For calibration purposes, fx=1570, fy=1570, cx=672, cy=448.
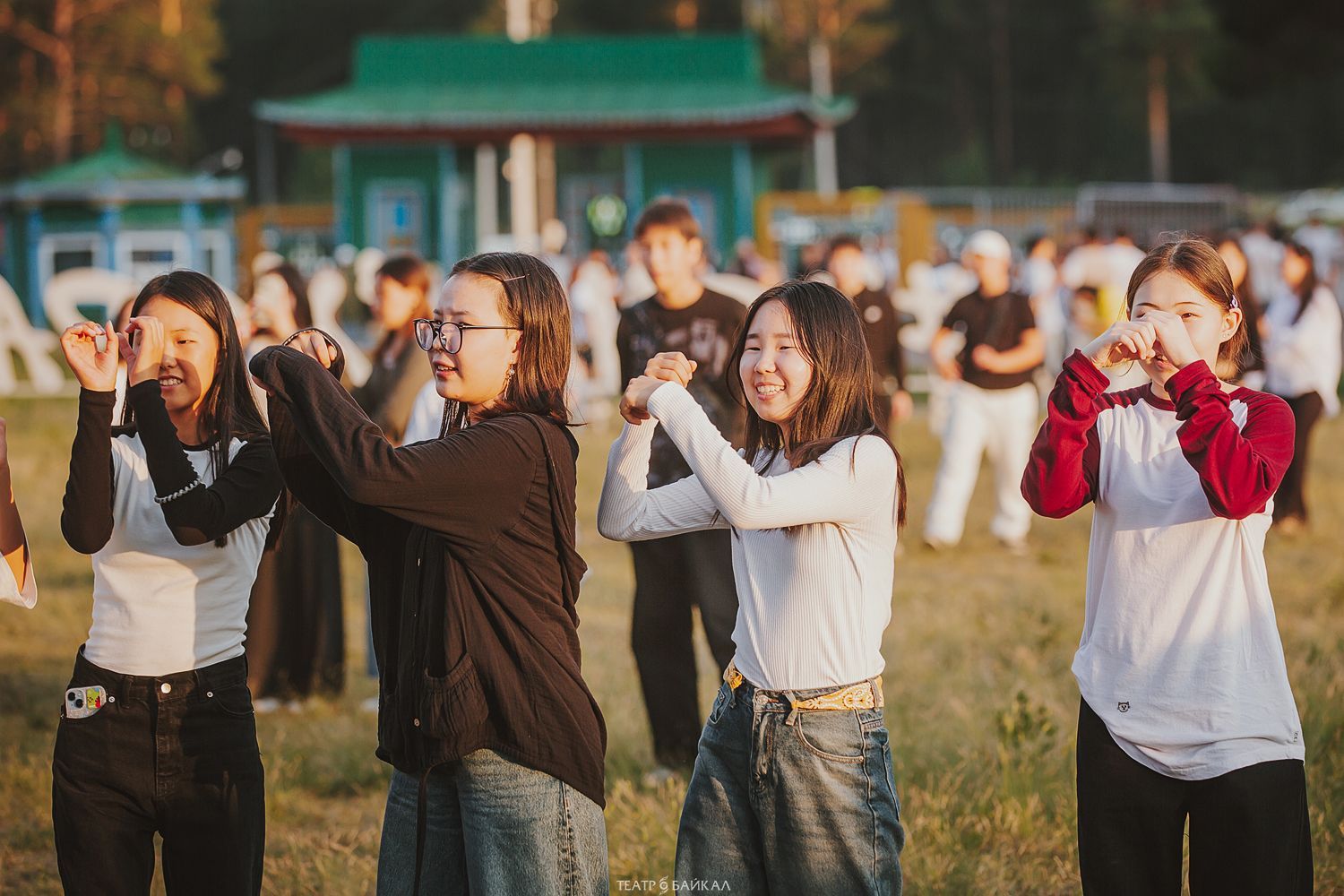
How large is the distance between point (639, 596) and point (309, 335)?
2.75m

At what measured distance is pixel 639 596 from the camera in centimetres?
573

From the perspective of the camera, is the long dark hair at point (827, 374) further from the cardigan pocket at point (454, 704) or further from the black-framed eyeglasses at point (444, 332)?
the cardigan pocket at point (454, 704)

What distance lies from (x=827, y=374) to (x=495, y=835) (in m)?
1.14

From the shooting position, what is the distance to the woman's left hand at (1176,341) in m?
3.14

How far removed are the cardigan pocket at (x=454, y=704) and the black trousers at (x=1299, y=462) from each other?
8345mm

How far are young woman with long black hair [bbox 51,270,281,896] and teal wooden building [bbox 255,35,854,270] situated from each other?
2491cm

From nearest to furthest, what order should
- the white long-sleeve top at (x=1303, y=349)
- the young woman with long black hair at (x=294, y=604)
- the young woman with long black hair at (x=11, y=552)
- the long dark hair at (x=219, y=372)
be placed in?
the young woman with long black hair at (x=11, y=552)
the long dark hair at (x=219, y=372)
the young woman with long black hair at (x=294, y=604)
the white long-sleeve top at (x=1303, y=349)

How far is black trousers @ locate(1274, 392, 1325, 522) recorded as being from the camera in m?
10.2

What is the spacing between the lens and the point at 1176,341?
10.3 ft

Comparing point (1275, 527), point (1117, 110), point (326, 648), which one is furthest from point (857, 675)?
point (1117, 110)

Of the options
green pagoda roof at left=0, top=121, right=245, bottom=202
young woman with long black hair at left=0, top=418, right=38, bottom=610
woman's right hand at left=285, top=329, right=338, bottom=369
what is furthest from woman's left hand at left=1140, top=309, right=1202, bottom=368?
green pagoda roof at left=0, top=121, right=245, bottom=202

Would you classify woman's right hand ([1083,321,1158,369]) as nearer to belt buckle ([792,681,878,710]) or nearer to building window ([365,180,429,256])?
belt buckle ([792,681,878,710])

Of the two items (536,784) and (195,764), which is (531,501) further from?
(195,764)

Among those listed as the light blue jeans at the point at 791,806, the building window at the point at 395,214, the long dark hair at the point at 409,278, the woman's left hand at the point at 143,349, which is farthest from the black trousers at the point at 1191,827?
the building window at the point at 395,214
